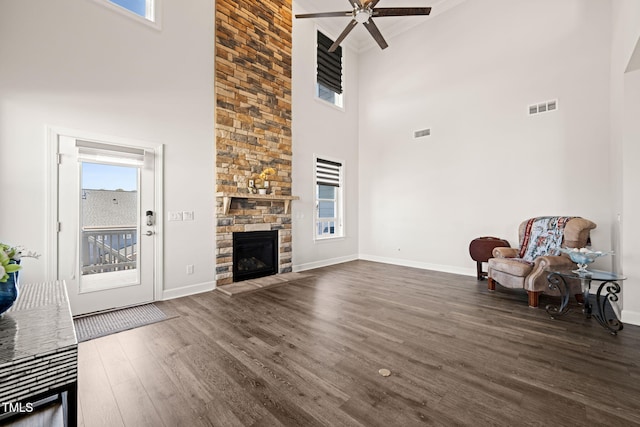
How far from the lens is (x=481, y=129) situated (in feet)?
16.7

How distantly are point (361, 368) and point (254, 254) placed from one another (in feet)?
10.9

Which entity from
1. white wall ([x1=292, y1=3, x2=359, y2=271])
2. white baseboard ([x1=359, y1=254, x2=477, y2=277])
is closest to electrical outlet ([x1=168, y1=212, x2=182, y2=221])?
white wall ([x1=292, y1=3, x2=359, y2=271])

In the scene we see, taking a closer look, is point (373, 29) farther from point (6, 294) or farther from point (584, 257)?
point (6, 294)

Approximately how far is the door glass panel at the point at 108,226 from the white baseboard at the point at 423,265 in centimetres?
490

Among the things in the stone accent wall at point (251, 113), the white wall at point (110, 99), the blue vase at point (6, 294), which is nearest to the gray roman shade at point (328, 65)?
the stone accent wall at point (251, 113)

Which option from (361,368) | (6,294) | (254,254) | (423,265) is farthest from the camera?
(423,265)

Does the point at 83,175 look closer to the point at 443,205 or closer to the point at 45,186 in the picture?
the point at 45,186

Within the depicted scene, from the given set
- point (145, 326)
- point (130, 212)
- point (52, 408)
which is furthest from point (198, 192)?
point (52, 408)

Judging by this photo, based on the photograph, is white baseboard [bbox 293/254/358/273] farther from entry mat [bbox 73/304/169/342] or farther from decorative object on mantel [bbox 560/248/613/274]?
decorative object on mantel [bbox 560/248/613/274]

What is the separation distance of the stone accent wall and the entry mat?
118 cm

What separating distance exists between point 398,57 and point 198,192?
17.7 ft

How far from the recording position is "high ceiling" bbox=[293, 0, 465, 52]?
555 centimetres

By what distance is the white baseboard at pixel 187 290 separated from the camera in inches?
150

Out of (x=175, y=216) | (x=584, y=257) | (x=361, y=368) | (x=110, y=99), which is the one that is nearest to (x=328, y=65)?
(x=110, y=99)
